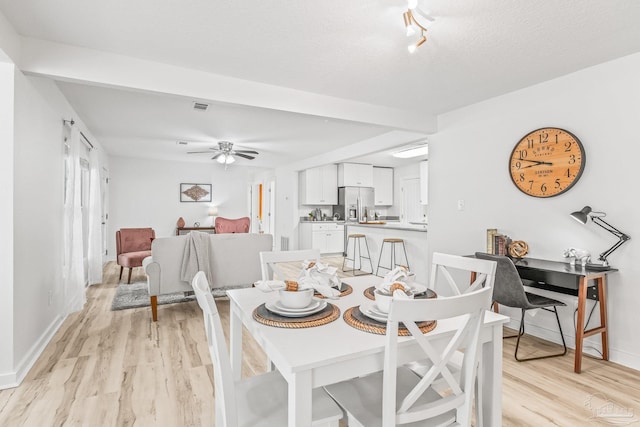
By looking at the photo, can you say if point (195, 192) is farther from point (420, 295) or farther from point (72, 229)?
point (420, 295)

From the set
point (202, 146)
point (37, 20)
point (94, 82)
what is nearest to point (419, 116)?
point (94, 82)

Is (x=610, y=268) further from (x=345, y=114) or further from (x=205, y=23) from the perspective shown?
(x=205, y=23)

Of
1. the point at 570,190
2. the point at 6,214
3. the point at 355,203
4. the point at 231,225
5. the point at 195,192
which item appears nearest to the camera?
the point at 6,214

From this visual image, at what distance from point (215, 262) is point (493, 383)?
318 centimetres

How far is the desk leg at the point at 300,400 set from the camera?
40.7 inches

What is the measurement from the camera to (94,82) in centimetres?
251

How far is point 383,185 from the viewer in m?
8.87

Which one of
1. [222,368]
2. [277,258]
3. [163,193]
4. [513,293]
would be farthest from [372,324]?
[163,193]

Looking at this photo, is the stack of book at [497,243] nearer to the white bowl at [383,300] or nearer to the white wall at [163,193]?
the white bowl at [383,300]

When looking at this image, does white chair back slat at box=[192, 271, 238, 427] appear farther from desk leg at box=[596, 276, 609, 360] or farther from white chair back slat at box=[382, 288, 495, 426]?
desk leg at box=[596, 276, 609, 360]

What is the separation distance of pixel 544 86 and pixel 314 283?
2989 millimetres

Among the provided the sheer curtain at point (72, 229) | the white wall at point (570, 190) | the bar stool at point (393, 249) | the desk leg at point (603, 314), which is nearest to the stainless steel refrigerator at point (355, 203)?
the bar stool at point (393, 249)

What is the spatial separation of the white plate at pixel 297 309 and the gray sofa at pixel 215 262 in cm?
247

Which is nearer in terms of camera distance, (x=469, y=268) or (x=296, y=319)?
(x=296, y=319)
